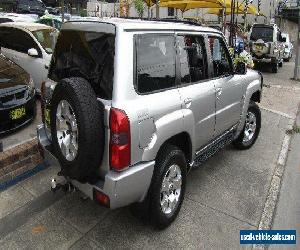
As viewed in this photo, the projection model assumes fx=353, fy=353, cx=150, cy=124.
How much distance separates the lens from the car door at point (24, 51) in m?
7.43

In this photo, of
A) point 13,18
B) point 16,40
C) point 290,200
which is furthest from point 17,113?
point 13,18

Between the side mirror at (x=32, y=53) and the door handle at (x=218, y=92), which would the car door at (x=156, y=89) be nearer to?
the door handle at (x=218, y=92)

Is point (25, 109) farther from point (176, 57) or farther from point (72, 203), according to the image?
point (176, 57)

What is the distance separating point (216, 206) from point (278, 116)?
15.6 ft

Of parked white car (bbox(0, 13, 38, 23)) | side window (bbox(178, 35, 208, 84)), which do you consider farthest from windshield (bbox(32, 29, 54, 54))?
parked white car (bbox(0, 13, 38, 23))

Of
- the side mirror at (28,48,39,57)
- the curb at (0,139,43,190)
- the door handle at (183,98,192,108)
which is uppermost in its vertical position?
the side mirror at (28,48,39,57)

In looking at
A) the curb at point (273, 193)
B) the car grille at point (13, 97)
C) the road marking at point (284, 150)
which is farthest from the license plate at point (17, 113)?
the road marking at point (284, 150)

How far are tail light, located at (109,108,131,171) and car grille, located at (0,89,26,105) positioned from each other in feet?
9.13

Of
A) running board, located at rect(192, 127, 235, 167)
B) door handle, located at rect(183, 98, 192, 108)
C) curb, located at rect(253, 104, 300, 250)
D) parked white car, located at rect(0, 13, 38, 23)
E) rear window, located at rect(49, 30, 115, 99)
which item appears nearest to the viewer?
rear window, located at rect(49, 30, 115, 99)

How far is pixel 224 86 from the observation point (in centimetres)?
450

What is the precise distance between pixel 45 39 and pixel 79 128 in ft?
18.8

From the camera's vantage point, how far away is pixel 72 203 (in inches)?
159

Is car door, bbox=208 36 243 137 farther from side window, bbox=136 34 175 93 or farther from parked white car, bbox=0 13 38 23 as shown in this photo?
parked white car, bbox=0 13 38 23

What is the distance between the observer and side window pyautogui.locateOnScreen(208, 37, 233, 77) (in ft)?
14.4
